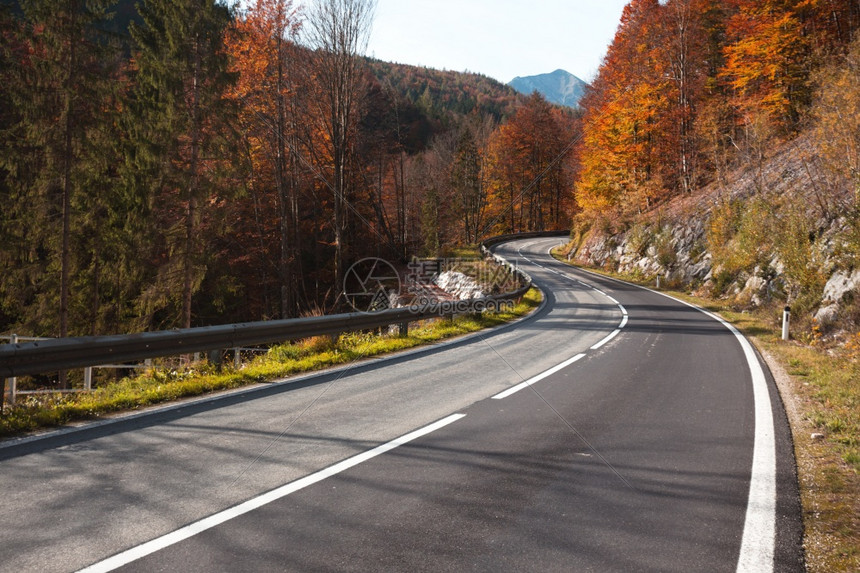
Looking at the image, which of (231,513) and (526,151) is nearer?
(231,513)

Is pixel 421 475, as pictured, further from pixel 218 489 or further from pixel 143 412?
pixel 143 412

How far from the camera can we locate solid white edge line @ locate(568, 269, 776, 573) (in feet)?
9.43

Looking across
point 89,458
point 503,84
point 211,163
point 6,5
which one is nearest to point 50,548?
point 89,458

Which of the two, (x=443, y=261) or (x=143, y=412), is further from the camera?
(x=443, y=261)

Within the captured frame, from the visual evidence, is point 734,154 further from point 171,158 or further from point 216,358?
point 216,358

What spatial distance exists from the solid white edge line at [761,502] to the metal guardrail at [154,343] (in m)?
6.72

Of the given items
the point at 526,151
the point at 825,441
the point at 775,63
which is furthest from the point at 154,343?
the point at 526,151

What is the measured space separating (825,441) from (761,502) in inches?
81.8

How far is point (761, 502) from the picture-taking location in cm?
360

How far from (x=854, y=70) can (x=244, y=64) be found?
21.1 m

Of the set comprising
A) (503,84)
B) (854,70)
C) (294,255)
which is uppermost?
(503,84)

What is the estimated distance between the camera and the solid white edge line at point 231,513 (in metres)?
2.69

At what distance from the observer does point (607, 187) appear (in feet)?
121

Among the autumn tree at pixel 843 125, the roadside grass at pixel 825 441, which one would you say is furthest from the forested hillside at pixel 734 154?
the roadside grass at pixel 825 441
